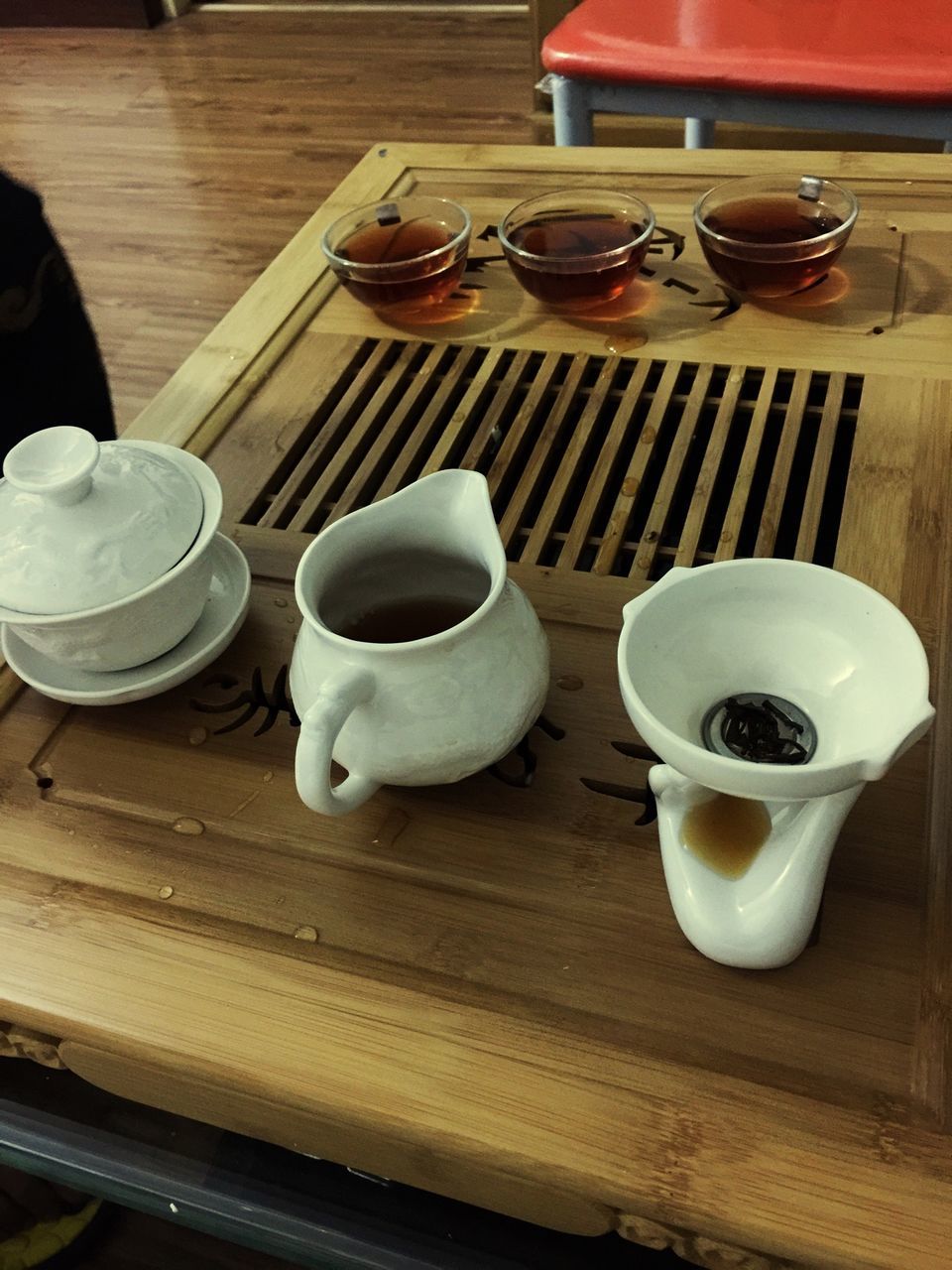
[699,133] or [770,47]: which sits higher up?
[770,47]

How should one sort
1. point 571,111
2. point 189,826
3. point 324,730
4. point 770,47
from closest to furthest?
point 324,730
point 189,826
point 770,47
point 571,111

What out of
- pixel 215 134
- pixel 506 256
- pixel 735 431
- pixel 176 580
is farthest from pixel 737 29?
pixel 215 134

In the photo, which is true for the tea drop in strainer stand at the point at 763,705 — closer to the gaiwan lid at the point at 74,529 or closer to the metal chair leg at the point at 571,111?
the gaiwan lid at the point at 74,529

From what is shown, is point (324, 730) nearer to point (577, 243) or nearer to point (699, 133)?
point (577, 243)

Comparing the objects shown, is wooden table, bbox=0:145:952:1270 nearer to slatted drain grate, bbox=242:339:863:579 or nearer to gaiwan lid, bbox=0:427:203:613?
slatted drain grate, bbox=242:339:863:579

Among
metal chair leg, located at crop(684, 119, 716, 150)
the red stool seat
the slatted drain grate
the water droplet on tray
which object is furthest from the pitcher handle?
metal chair leg, located at crop(684, 119, 716, 150)

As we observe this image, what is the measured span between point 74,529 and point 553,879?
30cm

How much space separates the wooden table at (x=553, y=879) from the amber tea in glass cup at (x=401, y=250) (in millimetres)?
87

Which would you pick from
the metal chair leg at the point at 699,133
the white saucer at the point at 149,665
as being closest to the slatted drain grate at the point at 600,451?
the white saucer at the point at 149,665

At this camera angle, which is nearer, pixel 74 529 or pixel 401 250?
pixel 74 529

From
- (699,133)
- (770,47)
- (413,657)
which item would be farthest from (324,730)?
(699,133)

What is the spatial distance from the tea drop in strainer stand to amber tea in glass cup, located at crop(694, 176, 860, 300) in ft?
1.41

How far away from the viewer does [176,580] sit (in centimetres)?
57

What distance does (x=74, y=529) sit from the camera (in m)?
0.55
